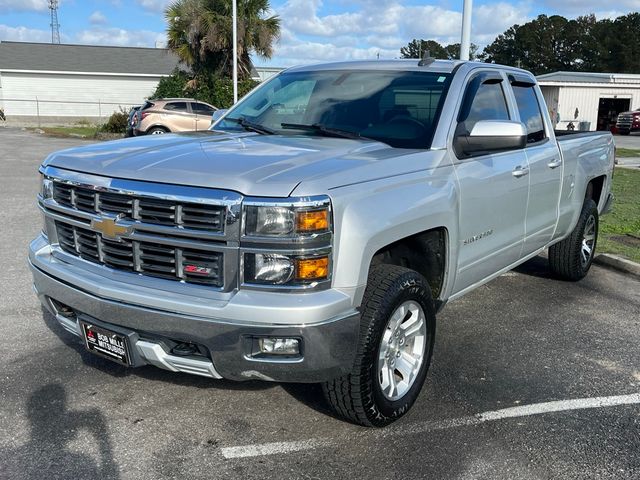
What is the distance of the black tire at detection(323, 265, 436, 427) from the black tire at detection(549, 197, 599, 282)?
3197 millimetres

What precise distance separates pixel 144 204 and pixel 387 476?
1735mm

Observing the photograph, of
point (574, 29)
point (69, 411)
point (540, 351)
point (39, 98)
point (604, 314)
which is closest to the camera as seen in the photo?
point (69, 411)

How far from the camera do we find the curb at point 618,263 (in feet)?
22.4

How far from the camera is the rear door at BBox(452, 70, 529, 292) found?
13.4ft

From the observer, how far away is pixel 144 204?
10.2 feet

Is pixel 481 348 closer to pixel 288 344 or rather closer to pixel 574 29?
pixel 288 344

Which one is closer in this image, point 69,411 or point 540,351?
point 69,411

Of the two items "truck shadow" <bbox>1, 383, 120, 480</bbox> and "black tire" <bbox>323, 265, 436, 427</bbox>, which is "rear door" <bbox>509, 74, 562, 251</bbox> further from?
"truck shadow" <bbox>1, 383, 120, 480</bbox>

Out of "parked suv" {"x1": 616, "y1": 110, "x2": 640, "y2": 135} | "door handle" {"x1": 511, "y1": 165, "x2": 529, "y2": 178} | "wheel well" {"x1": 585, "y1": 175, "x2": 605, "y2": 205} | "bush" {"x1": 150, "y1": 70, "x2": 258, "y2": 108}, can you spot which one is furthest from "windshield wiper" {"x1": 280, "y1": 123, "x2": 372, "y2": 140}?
"parked suv" {"x1": 616, "y1": 110, "x2": 640, "y2": 135}

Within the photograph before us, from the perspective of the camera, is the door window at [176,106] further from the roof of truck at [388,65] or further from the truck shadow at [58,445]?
the truck shadow at [58,445]

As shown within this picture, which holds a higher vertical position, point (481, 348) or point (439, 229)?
point (439, 229)

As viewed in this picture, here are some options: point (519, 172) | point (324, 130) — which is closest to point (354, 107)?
point (324, 130)

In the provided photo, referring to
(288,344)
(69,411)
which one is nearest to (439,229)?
(288,344)

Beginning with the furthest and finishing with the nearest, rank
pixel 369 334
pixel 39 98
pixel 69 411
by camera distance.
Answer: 1. pixel 39 98
2. pixel 69 411
3. pixel 369 334
